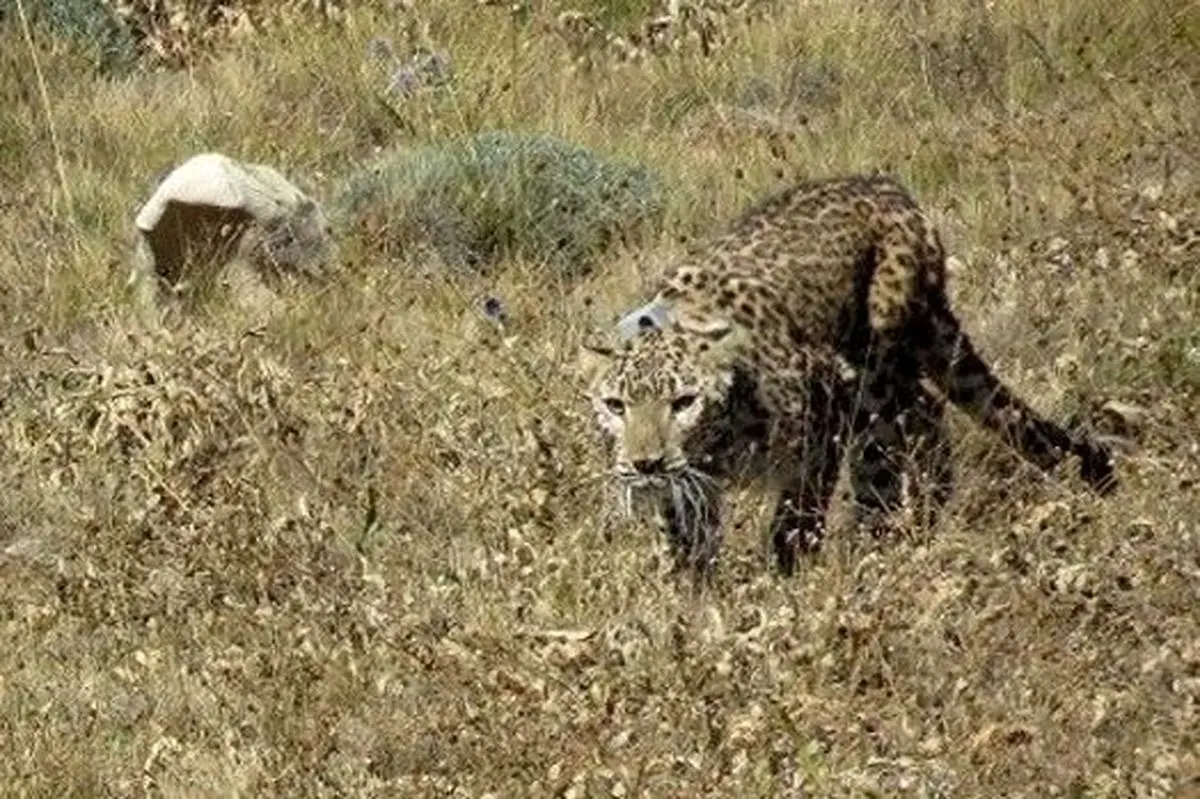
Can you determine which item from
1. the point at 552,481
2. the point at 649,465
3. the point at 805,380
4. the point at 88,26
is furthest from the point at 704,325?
the point at 88,26

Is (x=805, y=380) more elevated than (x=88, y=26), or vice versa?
(x=805, y=380)

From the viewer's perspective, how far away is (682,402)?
25.6 ft

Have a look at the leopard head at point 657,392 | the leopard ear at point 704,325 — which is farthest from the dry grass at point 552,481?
the leopard ear at point 704,325

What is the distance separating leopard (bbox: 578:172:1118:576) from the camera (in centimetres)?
775

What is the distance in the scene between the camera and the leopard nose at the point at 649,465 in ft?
25.1

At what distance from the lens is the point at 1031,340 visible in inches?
361

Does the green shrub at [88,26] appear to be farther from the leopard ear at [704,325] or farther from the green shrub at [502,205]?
the leopard ear at [704,325]

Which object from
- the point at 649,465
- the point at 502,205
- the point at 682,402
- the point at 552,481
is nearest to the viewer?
the point at 552,481

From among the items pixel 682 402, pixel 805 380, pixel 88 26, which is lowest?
pixel 88 26

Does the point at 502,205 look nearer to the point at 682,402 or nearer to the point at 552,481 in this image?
the point at 682,402

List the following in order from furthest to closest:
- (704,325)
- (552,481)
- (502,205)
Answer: (502,205), (704,325), (552,481)

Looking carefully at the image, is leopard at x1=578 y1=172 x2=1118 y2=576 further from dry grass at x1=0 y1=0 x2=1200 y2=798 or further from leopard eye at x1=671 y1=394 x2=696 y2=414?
dry grass at x1=0 y1=0 x2=1200 y2=798

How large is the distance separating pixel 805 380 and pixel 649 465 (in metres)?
0.72

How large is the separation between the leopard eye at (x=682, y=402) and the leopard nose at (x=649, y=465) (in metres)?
0.16
